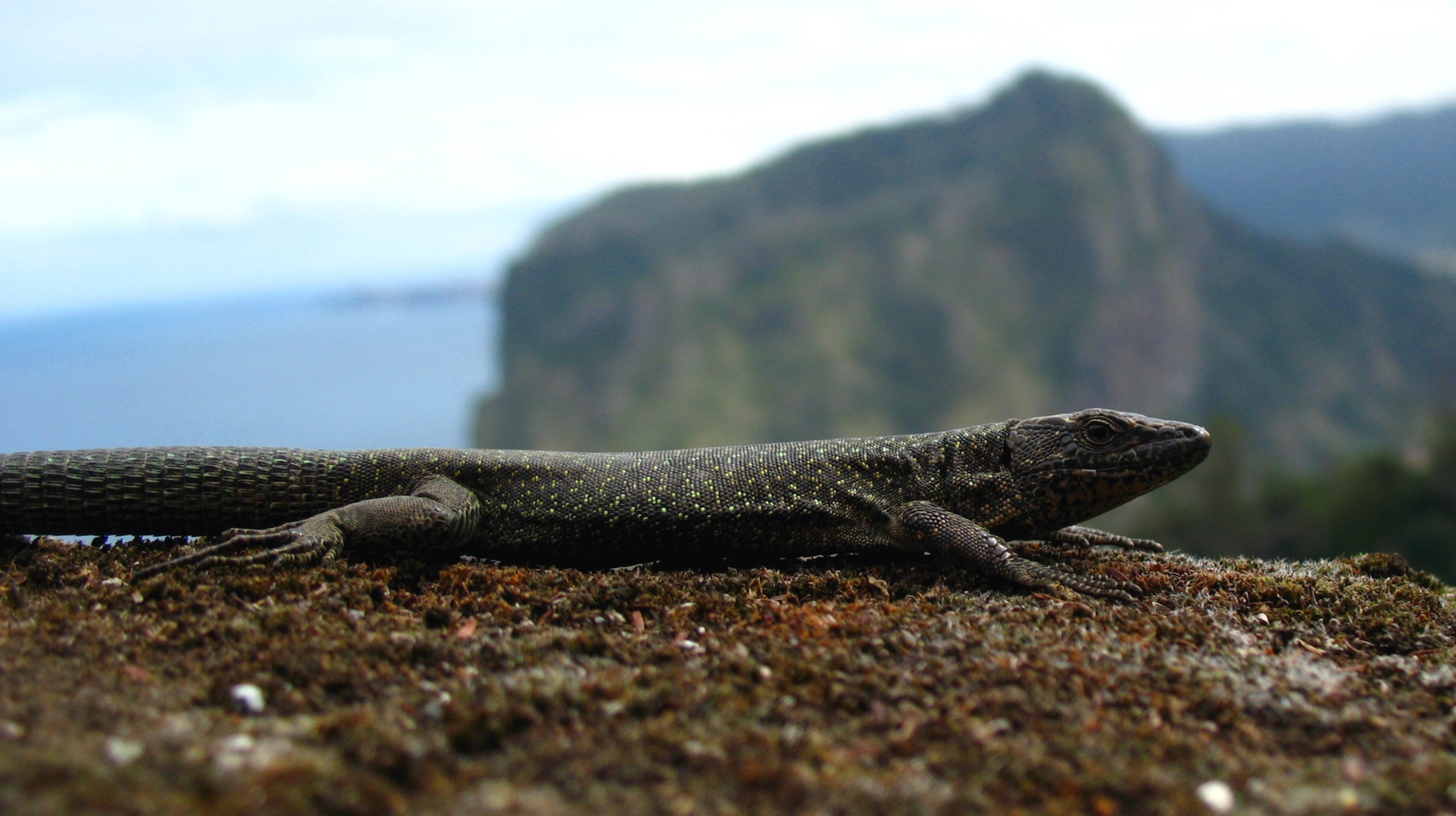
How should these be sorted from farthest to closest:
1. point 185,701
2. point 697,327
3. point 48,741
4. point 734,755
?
point 697,327 → point 185,701 → point 734,755 → point 48,741

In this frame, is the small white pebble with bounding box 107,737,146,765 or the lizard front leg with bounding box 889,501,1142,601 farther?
the lizard front leg with bounding box 889,501,1142,601

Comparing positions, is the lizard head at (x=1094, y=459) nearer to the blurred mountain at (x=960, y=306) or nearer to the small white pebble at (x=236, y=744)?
the small white pebble at (x=236, y=744)

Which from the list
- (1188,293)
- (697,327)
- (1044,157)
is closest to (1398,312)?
(1188,293)

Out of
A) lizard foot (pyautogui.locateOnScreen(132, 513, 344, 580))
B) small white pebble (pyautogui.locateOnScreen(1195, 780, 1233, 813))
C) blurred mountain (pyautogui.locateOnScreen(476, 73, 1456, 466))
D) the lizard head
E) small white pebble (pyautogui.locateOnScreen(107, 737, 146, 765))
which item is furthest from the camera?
→ blurred mountain (pyautogui.locateOnScreen(476, 73, 1456, 466))

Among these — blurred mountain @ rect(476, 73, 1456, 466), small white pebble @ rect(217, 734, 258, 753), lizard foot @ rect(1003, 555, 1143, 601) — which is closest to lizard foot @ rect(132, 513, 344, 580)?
small white pebble @ rect(217, 734, 258, 753)

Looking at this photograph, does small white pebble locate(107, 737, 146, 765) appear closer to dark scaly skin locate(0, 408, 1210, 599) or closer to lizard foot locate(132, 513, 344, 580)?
lizard foot locate(132, 513, 344, 580)

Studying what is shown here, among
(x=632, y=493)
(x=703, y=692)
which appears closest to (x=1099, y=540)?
(x=632, y=493)

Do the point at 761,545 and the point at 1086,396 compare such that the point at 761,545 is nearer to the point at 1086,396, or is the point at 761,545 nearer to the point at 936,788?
the point at 936,788

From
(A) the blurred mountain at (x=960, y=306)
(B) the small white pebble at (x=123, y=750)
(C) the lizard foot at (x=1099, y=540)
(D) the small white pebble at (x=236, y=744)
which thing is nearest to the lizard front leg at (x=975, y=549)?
(C) the lizard foot at (x=1099, y=540)
